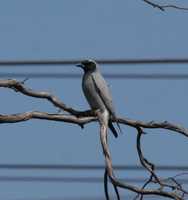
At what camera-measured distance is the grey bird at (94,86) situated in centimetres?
880

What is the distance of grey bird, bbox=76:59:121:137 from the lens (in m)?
8.80

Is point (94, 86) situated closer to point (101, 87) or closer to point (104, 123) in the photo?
point (101, 87)

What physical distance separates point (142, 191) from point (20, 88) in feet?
3.96

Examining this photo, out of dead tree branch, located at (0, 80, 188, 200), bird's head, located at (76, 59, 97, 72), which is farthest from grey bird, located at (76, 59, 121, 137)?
dead tree branch, located at (0, 80, 188, 200)

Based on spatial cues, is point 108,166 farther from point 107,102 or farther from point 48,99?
point 107,102

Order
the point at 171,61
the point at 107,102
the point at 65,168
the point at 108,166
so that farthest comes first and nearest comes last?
the point at 65,168
the point at 107,102
the point at 171,61
the point at 108,166

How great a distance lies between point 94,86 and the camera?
9.04 meters

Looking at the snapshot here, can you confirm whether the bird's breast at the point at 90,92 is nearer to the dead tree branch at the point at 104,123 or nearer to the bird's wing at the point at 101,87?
the bird's wing at the point at 101,87

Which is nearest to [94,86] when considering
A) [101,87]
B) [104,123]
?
[101,87]

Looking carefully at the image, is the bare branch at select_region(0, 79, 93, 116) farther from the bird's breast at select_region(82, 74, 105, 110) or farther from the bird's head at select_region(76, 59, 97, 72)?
the bird's head at select_region(76, 59, 97, 72)

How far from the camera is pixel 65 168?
32.3ft

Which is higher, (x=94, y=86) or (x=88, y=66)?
(x=88, y=66)

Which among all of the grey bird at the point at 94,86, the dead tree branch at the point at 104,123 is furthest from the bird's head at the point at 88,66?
the dead tree branch at the point at 104,123

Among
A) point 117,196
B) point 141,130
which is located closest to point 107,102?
point 141,130
